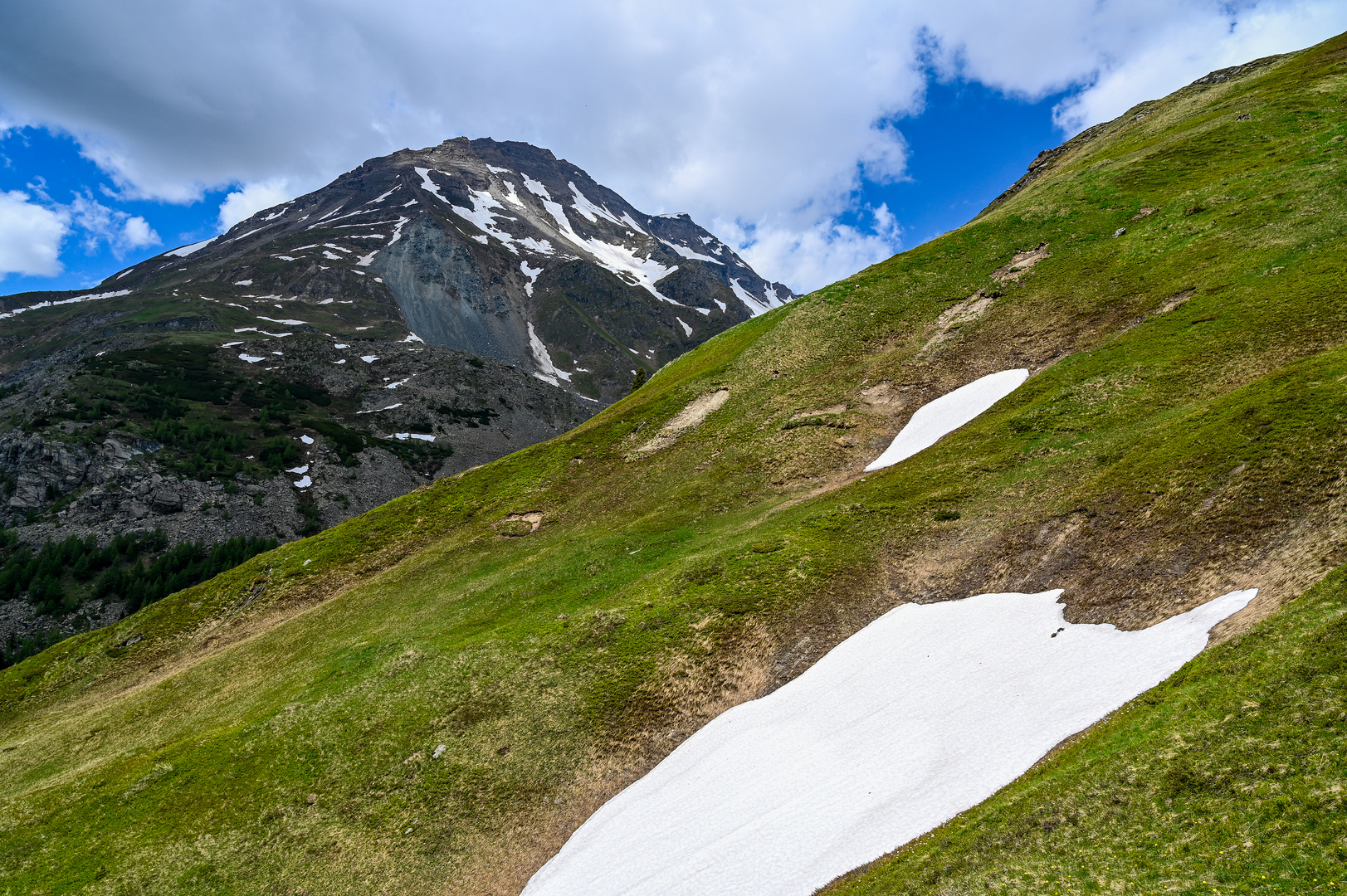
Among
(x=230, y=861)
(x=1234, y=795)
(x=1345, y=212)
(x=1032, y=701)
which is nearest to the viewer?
(x=1234, y=795)

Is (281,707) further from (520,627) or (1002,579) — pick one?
(1002,579)

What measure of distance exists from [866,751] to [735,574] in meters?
13.0

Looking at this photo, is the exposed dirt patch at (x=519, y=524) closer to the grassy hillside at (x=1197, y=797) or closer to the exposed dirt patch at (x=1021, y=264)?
the grassy hillside at (x=1197, y=797)

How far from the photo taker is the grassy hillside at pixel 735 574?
21156 mm

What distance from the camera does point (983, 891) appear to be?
11.6 metres

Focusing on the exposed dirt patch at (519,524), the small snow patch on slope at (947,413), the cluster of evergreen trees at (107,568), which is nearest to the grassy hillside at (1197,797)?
the small snow patch on slope at (947,413)

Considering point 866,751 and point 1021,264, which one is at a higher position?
point 1021,264

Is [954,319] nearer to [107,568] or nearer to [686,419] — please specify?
[686,419]

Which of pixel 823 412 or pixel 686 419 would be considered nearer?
pixel 823 412

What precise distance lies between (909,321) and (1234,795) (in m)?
53.4

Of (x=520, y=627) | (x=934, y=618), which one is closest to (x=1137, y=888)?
(x=934, y=618)

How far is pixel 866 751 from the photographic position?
19.8 meters

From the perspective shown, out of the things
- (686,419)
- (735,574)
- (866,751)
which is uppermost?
(686,419)

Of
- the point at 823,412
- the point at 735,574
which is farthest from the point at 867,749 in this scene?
the point at 823,412
